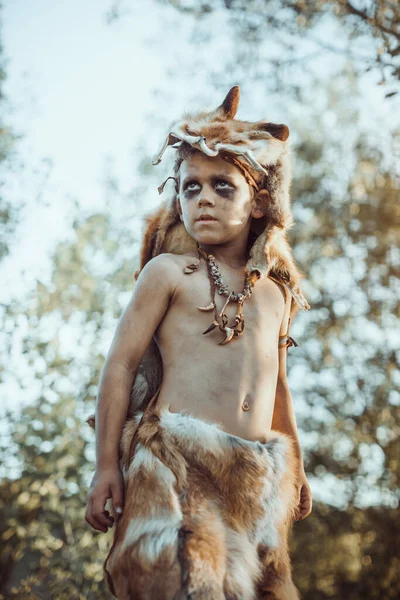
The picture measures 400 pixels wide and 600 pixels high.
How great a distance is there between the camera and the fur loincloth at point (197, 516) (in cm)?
177

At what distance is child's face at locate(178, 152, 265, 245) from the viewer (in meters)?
2.31

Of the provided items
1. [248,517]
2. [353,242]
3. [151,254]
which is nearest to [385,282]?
[353,242]

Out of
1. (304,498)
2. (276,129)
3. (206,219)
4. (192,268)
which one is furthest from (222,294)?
(304,498)

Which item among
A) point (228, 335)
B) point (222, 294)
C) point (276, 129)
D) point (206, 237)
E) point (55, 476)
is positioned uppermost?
point (276, 129)

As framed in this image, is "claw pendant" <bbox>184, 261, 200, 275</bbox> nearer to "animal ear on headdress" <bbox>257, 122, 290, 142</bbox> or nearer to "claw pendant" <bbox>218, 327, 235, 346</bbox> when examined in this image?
"claw pendant" <bbox>218, 327, 235, 346</bbox>

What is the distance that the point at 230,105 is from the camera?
253 cm

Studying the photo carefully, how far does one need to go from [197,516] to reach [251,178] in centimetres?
120

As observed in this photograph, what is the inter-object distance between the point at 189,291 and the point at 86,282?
3609mm

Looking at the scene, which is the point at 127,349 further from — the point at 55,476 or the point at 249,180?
the point at 55,476

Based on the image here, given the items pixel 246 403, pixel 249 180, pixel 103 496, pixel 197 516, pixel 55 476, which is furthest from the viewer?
pixel 55 476

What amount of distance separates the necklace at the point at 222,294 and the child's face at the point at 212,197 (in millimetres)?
79

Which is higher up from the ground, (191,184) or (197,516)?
(191,184)

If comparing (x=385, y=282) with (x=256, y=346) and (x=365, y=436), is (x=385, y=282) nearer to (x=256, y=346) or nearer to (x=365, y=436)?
(x=365, y=436)

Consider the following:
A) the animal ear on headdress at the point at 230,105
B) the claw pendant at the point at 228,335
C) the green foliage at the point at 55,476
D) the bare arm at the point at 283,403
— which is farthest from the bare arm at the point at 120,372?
the green foliage at the point at 55,476
